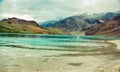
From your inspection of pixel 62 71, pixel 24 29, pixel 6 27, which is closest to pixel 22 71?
pixel 62 71

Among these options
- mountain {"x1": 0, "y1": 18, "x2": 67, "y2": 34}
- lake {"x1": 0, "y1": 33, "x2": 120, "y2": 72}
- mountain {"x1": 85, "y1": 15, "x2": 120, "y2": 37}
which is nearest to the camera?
lake {"x1": 0, "y1": 33, "x2": 120, "y2": 72}

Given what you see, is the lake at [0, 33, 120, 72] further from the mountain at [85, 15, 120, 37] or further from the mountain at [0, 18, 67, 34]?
the mountain at [0, 18, 67, 34]

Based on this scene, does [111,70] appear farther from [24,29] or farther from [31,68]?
[24,29]

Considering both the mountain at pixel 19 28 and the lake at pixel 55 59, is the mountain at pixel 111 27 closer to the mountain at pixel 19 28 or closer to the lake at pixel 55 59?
the lake at pixel 55 59

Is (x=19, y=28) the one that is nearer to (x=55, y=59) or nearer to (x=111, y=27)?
(x=111, y=27)

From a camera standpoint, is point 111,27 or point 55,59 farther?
point 111,27

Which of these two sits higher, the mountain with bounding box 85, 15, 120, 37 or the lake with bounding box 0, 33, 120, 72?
the mountain with bounding box 85, 15, 120, 37

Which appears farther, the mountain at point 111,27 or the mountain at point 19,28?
the mountain at point 19,28

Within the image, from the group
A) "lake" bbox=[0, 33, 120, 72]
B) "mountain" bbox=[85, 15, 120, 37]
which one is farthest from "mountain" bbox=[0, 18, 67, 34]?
"lake" bbox=[0, 33, 120, 72]

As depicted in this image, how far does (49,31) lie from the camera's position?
10225 centimetres

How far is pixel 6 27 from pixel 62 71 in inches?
4165

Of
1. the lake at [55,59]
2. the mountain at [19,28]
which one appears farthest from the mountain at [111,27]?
the mountain at [19,28]

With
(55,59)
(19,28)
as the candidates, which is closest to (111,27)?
(55,59)

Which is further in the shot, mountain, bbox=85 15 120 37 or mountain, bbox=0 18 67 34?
mountain, bbox=0 18 67 34
